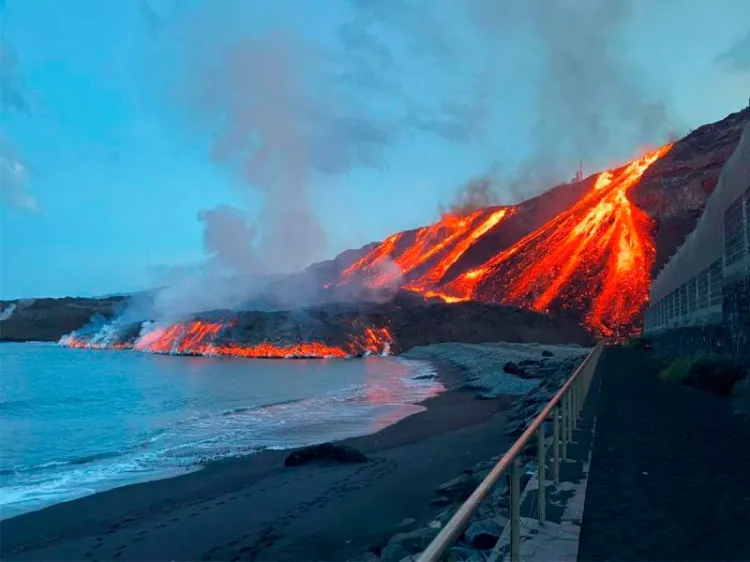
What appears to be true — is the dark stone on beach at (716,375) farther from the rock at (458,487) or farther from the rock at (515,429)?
the rock at (458,487)

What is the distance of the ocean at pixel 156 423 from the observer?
1500 cm

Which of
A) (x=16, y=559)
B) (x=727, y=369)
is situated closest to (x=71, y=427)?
(x=16, y=559)

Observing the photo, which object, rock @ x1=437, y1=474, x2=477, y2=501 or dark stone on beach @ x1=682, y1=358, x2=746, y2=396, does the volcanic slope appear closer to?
dark stone on beach @ x1=682, y1=358, x2=746, y2=396

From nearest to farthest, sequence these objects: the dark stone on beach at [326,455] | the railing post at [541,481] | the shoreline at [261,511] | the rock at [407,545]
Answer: the railing post at [541,481]
the rock at [407,545]
the shoreline at [261,511]
the dark stone on beach at [326,455]

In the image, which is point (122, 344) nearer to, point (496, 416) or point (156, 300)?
point (156, 300)

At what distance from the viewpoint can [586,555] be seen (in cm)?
480

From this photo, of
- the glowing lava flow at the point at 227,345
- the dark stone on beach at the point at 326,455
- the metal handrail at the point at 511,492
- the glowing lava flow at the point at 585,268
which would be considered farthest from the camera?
the glowing lava flow at the point at 585,268

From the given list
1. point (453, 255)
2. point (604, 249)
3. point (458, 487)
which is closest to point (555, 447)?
point (458, 487)

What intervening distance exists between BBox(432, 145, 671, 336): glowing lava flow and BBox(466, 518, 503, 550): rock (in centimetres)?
10190

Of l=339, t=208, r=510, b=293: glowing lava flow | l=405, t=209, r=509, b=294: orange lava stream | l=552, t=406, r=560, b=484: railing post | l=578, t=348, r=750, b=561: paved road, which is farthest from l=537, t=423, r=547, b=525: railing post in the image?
l=339, t=208, r=510, b=293: glowing lava flow

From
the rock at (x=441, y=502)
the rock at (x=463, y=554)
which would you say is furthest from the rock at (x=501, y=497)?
the rock at (x=441, y=502)

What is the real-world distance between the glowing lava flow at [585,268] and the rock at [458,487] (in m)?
97.2

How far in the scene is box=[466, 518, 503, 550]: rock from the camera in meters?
5.86

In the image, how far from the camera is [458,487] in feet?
35.1
